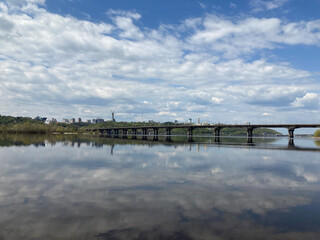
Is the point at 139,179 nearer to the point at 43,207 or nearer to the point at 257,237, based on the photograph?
the point at 43,207

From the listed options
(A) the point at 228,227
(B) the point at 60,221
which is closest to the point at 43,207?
(B) the point at 60,221

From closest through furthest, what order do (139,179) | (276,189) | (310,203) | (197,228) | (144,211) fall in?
1. (197,228)
2. (144,211)
3. (310,203)
4. (276,189)
5. (139,179)

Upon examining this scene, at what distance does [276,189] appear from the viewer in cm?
2128

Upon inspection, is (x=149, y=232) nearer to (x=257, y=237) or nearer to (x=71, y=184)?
(x=257, y=237)

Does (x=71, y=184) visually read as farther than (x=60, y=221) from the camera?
Yes

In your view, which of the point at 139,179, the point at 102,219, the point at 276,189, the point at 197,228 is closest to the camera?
the point at 197,228

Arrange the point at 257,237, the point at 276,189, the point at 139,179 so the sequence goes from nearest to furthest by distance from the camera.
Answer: the point at 257,237 → the point at 276,189 → the point at 139,179

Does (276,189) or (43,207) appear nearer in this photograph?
(43,207)

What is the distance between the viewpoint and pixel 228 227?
12.4m

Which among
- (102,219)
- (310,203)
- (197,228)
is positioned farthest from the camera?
(310,203)

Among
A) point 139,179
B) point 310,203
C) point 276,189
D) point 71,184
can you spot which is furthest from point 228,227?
point 71,184

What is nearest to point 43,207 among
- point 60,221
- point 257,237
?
point 60,221

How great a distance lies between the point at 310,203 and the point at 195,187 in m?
8.94

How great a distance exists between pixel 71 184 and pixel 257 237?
16.8m
